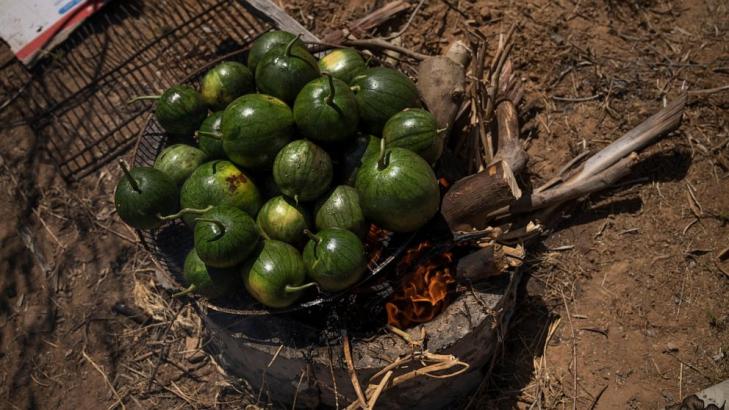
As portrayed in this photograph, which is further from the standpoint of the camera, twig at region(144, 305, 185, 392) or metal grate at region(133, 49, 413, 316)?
twig at region(144, 305, 185, 392)

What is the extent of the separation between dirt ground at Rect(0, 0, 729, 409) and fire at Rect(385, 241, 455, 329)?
999mm

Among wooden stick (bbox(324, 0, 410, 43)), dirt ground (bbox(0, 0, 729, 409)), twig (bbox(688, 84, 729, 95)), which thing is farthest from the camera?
wooden stick (bbox(324, 0, 410, 43))

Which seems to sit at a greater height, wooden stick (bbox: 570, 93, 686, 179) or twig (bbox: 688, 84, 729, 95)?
wooden stick (bbox: 570, 93, 686, 179)

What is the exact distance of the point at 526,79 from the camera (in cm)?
525

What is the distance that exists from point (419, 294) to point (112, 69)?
13.8ft

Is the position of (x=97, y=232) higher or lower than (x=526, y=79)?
higher

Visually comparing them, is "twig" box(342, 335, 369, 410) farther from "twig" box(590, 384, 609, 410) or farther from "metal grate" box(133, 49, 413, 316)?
"twig" box(590, 384, 609, 410)

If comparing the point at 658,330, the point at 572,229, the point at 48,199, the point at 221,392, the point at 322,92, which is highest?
the point at 322,92

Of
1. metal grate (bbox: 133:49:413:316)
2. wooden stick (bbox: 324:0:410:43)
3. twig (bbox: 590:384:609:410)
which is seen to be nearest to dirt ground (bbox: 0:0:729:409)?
twig (bbox: 590:384:609:410)

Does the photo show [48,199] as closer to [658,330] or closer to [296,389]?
[296,389]

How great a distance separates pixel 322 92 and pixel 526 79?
260cm

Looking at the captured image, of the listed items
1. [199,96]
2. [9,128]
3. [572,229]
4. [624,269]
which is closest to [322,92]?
[199,96]

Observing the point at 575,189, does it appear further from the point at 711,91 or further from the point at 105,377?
the point at 105,377

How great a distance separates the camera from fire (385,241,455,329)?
3.70m
